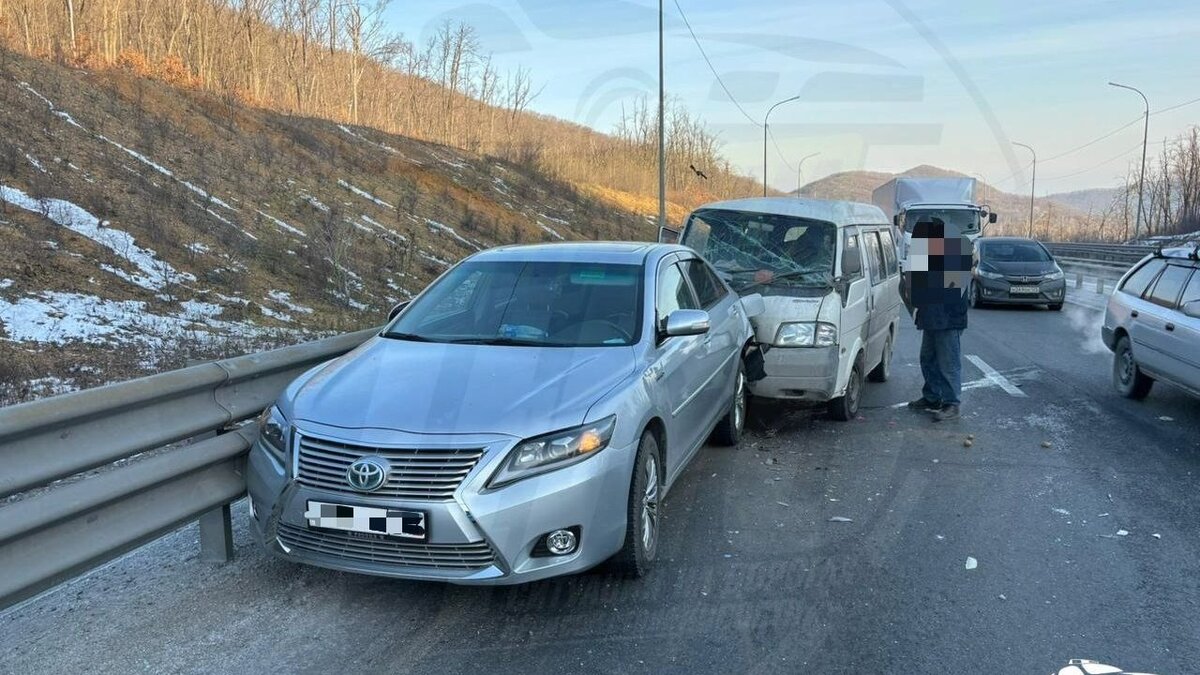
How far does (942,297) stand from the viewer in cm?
793

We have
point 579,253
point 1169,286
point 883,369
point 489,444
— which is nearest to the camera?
point 489,444

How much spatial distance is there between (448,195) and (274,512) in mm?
25477

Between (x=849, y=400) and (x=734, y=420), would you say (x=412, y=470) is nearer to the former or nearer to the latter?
(x=734, y=420)

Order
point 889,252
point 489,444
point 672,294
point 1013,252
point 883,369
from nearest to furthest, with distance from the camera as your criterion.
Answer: point 489,444, point 672,294, point 883,369, point 889,252, point 1013,252

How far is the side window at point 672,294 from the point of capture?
17.3ft

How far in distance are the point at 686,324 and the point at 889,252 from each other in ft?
19.4

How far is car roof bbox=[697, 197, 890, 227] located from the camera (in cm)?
812

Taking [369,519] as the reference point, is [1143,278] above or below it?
above

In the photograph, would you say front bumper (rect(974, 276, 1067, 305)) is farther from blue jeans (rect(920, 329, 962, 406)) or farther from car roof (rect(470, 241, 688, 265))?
car roof (rect(470, 241, 688, 265))

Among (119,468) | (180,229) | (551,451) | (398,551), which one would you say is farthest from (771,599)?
(180,229)

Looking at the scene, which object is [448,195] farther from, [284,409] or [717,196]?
[717,196]

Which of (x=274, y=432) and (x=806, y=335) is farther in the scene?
(x=806, y=335)

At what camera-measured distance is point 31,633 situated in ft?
11.6

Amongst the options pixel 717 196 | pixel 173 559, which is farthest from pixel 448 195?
pixel 717 196
